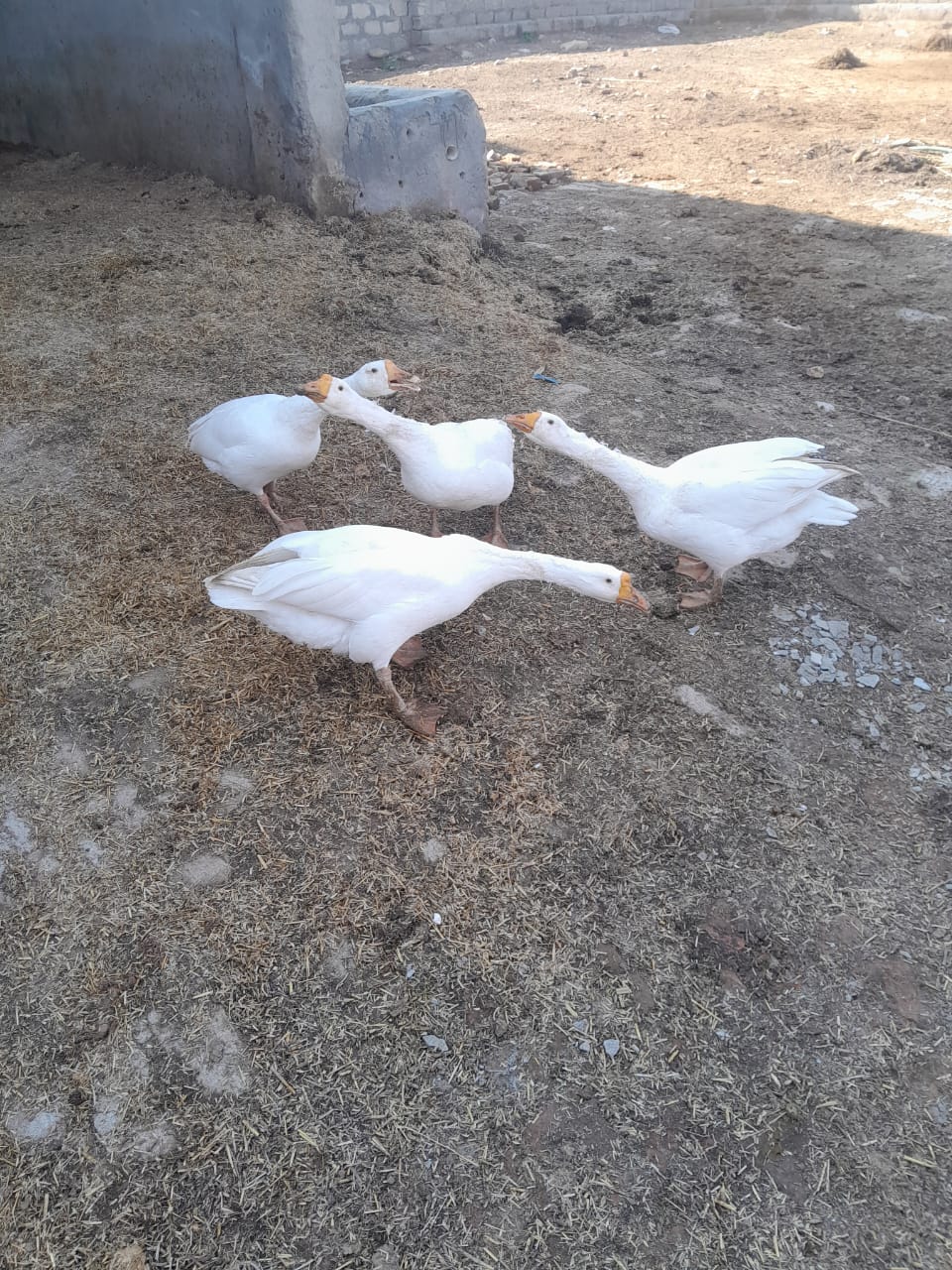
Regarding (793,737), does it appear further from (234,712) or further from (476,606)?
(234,712)

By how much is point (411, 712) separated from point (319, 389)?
1.39m

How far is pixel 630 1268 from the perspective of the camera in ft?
5.77

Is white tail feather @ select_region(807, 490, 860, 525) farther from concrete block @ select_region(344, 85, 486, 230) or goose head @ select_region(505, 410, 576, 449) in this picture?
concrete block @ select_region(344, 85, 486, 230)

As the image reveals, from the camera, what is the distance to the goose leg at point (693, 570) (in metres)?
3.66

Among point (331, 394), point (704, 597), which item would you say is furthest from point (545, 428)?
point (704, 597)

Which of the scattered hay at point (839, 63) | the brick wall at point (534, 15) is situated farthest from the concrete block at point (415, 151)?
the brick wall at point (534, 15)

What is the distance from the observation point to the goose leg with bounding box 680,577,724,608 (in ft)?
11.4

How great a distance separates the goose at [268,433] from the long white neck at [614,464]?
0.80 m

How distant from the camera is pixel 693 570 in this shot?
3.67m

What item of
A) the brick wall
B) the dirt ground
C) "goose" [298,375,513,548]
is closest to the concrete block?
the dirt ground

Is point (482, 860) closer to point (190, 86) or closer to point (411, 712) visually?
point (411, 712)

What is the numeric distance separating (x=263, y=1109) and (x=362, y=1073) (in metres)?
0.25

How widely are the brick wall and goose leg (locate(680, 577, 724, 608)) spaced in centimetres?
1576

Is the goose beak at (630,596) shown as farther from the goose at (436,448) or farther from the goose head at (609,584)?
the goose at (436,448)
